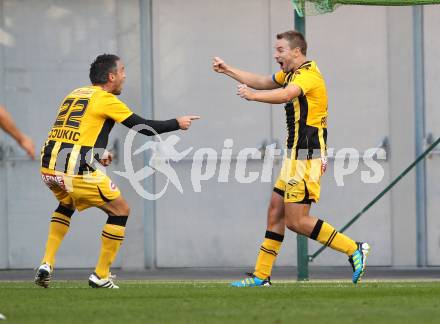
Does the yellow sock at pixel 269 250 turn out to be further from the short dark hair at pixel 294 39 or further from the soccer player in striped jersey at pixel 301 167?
the short dark hair at pixel 294 39

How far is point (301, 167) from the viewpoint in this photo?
37.1 feet

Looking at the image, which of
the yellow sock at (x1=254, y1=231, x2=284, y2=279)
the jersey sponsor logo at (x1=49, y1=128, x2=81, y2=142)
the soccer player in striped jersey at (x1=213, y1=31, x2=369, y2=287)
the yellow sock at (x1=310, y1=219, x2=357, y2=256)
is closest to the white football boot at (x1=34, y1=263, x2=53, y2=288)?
the jersey sponsor logo at (x1=49, y1=128, x2=81, y2=142)

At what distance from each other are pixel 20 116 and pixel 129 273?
2.35m

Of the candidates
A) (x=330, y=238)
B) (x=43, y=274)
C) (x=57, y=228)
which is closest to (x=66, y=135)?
(x=57, y=228)

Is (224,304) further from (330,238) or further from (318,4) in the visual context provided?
(318,4)

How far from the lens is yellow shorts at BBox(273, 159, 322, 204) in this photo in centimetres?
1125

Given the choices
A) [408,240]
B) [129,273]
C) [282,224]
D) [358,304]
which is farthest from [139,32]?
[358,304]

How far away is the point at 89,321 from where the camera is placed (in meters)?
8.66

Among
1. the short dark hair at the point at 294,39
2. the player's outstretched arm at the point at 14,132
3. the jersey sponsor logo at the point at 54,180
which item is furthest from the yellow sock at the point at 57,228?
the player's outstretched arm at the point at 14,132

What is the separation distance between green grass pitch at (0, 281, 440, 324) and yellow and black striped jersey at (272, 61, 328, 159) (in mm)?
1135

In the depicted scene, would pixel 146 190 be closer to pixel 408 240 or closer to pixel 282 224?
pixel 408 240

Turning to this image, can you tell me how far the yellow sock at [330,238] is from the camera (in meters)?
11.3

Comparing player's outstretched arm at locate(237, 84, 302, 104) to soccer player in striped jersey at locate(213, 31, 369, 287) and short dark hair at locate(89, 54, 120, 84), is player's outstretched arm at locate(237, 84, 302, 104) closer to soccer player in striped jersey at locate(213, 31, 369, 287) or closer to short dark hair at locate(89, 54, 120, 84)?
soccer player in striped jersey at locate(213, 31, 369, 287)

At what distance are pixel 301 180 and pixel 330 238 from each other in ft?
1.74
